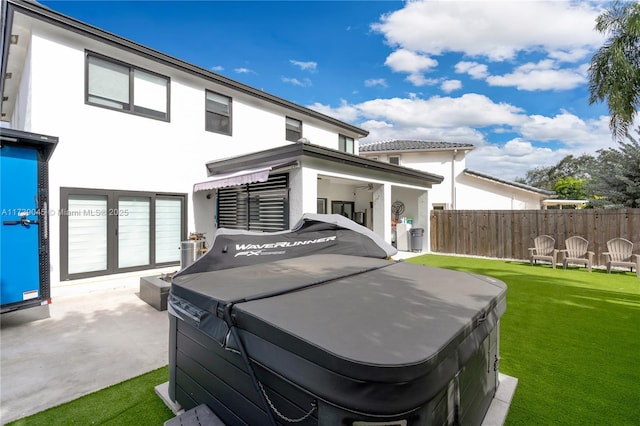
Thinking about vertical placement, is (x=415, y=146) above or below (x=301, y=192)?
above

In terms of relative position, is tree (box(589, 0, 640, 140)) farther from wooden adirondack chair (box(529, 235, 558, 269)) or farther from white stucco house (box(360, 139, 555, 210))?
white stucco house (box(360, 139, 555, 210))

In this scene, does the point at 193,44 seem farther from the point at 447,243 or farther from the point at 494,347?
the point at 447,243

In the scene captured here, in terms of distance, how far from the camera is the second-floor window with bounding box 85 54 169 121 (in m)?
8.08

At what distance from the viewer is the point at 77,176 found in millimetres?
7621

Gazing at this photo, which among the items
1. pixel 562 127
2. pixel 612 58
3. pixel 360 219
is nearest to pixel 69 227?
pixel 360 219

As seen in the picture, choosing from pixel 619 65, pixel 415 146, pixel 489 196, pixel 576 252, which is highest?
pixel 415 146

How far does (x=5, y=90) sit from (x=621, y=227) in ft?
75.6

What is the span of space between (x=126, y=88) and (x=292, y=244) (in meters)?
8.02

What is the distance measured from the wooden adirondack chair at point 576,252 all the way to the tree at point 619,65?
4252mm

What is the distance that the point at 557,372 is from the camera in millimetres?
3688

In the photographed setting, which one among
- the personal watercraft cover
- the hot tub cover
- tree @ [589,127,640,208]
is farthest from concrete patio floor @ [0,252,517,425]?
tree @ [589,127,640,208]

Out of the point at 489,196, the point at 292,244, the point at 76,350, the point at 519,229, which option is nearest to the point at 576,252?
the point at 519,229

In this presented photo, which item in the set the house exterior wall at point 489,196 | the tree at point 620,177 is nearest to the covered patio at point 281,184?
the tree at point 620,177

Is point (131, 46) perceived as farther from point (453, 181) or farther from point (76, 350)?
point (453, 181)
